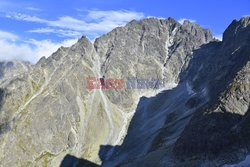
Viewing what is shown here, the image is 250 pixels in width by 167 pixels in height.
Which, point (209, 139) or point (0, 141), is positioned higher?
point (209, 139)

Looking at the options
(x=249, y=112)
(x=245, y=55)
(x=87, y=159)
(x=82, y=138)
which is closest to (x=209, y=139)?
(x=249, y=112)

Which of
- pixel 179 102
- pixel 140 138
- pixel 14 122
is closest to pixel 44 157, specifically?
pixel 14 122

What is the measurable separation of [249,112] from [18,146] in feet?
381

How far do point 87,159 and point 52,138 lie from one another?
22954 mm

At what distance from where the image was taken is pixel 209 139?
10800 centimetres

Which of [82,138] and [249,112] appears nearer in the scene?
[249,112]

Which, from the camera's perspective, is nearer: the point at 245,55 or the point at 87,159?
the point at 245,55

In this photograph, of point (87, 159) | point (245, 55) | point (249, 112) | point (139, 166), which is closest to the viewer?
point (249, 112)

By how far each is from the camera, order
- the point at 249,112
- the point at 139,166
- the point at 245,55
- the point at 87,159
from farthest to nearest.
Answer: the point at 87,159 → the point at 245,55 → the point at 139,166 → the point at 249,112

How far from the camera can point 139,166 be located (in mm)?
115375

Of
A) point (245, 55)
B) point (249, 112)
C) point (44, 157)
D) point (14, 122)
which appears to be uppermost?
point (245, 55)

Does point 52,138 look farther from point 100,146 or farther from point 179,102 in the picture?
point 179,102

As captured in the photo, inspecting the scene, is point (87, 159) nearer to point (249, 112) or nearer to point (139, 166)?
point (139, 166)

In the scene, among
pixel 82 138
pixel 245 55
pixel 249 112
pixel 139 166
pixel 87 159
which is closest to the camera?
pixel 249 112
